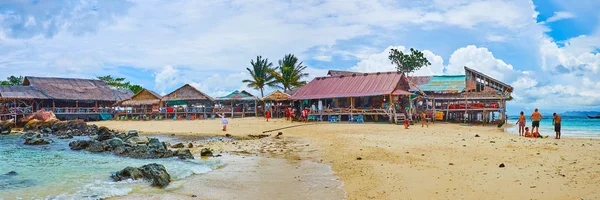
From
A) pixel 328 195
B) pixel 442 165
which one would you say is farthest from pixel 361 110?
pixel 328 195

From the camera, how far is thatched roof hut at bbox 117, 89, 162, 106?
42875 millimetres

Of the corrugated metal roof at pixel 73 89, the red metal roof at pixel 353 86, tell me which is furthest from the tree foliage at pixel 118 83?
the red metal roof at pixel 353 86

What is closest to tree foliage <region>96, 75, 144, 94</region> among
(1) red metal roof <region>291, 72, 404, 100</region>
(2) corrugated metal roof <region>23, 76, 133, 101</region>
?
(2) corrugated metal roof <region>23, 76, 133, 101</region>

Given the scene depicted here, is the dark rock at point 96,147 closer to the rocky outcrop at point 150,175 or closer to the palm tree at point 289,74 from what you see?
the rocky outcrop at point 150,175

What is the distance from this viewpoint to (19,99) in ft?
128

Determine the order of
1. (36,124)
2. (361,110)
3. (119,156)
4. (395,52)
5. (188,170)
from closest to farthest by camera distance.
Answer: (188,170) → (119,156) → (361,110) → (36,124) → (395,52)

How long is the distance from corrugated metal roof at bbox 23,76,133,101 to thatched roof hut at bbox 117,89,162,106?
13.0 ft

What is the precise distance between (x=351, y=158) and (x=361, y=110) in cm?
1751

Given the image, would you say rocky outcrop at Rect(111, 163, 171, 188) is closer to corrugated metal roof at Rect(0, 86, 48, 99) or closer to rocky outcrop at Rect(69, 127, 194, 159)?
rocky outcrop at Rect(69, 127, 194, 159)

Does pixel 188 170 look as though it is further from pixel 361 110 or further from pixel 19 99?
pixel 19 99

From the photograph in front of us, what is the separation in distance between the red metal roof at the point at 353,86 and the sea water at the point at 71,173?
726 inches

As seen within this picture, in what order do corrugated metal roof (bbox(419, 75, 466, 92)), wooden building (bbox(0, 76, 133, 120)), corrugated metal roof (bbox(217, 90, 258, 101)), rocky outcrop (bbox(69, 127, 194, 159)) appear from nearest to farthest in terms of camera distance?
rocky outcrop (bbox(69, 127, 194, 159)) → corrugated metal roof (bbox(419, 75, 466, 92)) → wooden building (bbox(0, 76, 133, 120)) → corrugated metal roof (bbox(217, 90, 258, 101))

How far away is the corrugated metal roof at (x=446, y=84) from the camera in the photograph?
35.2 metres

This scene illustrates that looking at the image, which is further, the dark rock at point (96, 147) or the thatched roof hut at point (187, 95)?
the thatched roof hut at point (187, 95)
